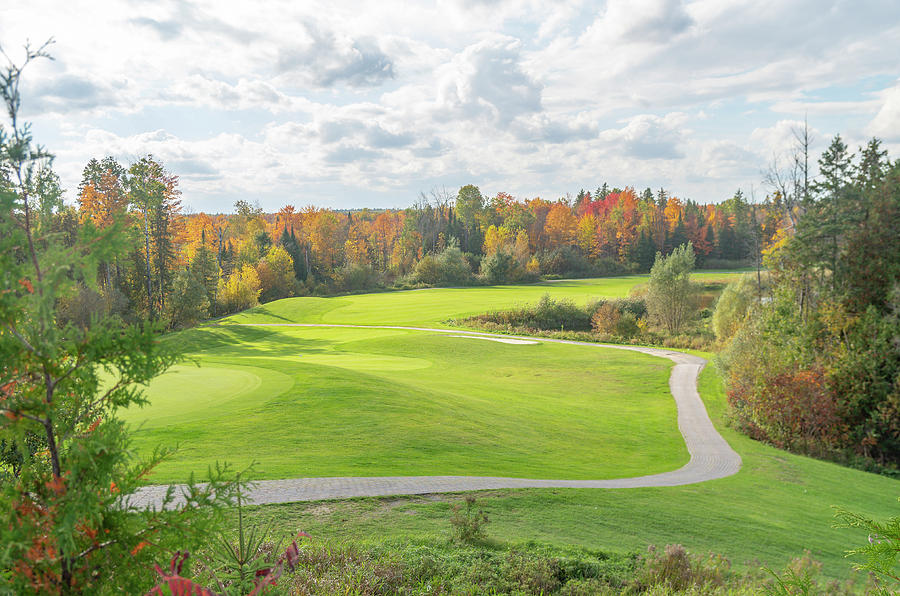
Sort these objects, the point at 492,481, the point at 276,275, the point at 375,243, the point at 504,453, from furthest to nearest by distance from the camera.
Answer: the point at 375,243, the point at 276,275, the point at 504,453, the point at 492,481

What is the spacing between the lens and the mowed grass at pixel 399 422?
12.5 metres

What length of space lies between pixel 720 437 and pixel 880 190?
11793 mm

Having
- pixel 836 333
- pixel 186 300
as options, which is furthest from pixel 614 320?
pixel 186 300

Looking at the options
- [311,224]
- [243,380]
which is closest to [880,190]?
[243,380]

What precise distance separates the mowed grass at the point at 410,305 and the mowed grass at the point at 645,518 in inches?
1441

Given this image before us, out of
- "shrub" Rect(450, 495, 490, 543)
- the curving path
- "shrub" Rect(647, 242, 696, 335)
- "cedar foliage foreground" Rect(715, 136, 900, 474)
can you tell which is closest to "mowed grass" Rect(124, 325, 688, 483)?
the curving path

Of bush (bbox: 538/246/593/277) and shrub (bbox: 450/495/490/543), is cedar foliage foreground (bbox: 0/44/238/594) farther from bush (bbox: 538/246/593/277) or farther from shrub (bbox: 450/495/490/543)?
bush (bbox: 538/246/593/277)

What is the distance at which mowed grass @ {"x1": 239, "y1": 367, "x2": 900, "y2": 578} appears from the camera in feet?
29.3

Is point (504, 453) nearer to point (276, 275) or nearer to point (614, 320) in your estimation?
point (614, 320)

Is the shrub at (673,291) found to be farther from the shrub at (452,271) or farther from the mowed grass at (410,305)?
the shrub at (452,271)

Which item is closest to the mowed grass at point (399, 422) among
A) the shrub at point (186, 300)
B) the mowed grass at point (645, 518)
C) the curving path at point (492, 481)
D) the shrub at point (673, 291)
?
the curving path at point (492, 481)

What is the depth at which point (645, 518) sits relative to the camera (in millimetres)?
11055

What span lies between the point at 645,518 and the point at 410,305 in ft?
164

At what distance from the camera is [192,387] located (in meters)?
16.4
